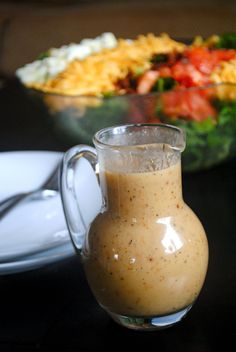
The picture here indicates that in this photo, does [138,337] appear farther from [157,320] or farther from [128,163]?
[128,163]

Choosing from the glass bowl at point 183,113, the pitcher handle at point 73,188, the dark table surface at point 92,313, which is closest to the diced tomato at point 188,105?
the glass bowl at point 183,113

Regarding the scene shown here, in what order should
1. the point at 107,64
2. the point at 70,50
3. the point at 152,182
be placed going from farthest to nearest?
the point at 70,50 < the point at 107,64 < the point at 152,182

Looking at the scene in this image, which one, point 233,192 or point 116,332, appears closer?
point 116,332

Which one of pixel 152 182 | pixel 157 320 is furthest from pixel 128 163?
pixel 157 320

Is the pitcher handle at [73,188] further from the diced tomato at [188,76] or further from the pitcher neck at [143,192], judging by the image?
the diced tomato at [188,76]

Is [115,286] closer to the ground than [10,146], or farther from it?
farther from it

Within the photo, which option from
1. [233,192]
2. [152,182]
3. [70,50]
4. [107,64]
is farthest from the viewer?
[70,50]
